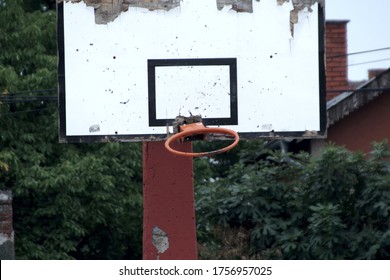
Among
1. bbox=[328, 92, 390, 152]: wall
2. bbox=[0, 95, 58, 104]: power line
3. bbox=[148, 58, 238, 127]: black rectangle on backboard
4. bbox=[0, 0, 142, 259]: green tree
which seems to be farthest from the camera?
bbox=[328, 92, 390, 152]: wall

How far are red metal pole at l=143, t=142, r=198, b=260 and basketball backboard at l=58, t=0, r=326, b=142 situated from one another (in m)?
1.35

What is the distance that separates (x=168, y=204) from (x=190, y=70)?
1.70 m

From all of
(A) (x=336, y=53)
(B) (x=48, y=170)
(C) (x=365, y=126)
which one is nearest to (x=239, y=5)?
(B) (x=48, y=170)

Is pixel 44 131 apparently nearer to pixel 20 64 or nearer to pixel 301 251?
pixel 20 64

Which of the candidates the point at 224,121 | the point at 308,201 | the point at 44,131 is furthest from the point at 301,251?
the point at 224,121

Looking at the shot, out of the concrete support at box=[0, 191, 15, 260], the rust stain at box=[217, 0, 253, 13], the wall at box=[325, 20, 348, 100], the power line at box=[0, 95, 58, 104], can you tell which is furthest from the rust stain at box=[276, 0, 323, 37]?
the wall at box=[325, 20, 348, 100]

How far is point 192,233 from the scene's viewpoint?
991 centimetres

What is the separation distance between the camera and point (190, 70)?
28.1ft

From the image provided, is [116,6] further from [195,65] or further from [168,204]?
[168,204]

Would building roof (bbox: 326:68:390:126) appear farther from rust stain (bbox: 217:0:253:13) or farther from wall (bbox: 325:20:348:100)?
rust stain (bbox: 217:0:253:13)

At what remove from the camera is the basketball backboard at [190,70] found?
853cm

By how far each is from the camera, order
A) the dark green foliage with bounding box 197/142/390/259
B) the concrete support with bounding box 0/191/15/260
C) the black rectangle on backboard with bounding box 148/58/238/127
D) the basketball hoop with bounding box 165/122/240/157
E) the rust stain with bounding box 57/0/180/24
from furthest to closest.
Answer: the dark green foliage with bounding box 197/142/390/259 → the concrete support with bounding box 0/191/15/260 → the rust stain with bounding box 57/0/180/24 → the black rectangle on backboard with bounding box 148/58/238/127 → the basketball hoop with bounding box 165/122/240/157

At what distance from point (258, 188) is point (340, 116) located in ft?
16.3

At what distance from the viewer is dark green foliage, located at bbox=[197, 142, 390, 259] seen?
13.8 m
